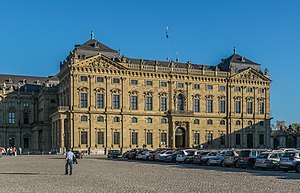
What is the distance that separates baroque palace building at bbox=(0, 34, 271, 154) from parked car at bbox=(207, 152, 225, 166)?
139ft

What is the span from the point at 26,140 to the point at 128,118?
1347 inches

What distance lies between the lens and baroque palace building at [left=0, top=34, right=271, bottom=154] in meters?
83.2

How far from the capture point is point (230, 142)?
312 ft

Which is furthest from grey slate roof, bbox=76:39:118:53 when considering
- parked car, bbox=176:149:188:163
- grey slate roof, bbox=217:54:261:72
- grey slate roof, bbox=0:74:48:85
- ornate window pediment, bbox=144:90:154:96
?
parked car, bbox=176:149:188:163

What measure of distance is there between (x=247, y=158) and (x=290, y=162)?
6.12 m

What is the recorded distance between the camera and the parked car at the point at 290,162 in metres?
31.9

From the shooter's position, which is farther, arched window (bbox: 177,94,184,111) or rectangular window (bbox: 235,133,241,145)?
rectangular window (bbox: 235,133,241,145)

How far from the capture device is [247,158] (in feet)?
125

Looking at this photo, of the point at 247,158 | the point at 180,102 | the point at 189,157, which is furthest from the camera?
the point at 180,102

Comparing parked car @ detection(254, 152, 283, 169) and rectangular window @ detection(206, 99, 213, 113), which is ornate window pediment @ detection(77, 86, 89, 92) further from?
parked car @ detection(254, 152, 283, 169)

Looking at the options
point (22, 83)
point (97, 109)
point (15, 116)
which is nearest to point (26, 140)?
point (15, 116)

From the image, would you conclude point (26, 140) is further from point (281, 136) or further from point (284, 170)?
point (284, 170)

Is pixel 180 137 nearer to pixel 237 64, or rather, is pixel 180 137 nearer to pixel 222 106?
pixel 222 106

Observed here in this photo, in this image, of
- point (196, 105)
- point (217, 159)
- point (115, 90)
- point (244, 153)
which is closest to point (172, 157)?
point (217, 159)
